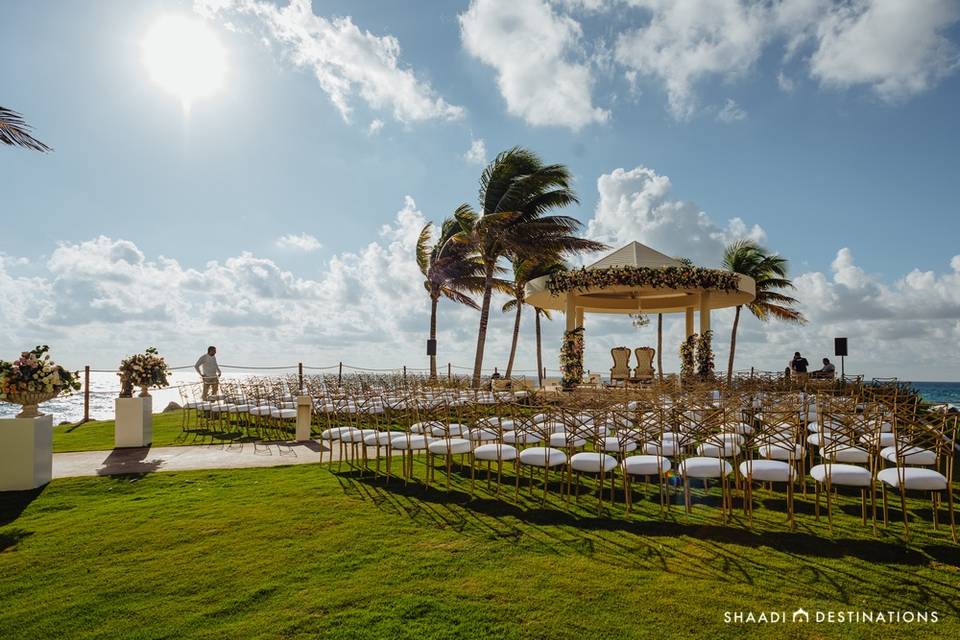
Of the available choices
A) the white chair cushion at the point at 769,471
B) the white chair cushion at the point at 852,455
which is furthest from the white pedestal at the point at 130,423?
the white chair cushion at the point at 852,455

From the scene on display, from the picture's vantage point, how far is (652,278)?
48.4 ft

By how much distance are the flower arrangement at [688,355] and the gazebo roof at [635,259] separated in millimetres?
2429

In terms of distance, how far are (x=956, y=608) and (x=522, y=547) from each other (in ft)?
9.33

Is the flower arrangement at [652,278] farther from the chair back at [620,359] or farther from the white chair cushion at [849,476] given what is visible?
the white chair cushion at [849,476]

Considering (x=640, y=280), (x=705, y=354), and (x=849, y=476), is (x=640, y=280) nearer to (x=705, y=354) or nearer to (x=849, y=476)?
(x=705, y=354)

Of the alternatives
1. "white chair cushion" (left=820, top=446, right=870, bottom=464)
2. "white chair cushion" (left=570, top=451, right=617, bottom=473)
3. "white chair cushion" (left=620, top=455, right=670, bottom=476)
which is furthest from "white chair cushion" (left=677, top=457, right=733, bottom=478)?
→ "white chair cushion" (left=820, top=446, right=870, bottom=464)

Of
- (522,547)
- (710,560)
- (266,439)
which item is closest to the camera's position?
(710,560)

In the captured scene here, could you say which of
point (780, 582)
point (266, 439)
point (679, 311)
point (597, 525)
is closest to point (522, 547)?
point (597, 525)

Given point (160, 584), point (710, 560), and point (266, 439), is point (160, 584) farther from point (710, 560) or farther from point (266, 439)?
point (266, 439)

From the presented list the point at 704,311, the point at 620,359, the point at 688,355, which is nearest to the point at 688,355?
the point at 688,355

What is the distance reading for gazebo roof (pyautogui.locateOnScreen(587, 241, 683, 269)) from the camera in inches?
607

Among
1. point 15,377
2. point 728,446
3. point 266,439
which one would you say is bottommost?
point 266,439

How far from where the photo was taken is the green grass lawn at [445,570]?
10.8ft

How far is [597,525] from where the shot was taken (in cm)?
516
